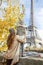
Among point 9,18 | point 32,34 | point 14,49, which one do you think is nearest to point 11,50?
point 14,49

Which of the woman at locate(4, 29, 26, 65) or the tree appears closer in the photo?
the woman at locate(4, 29, 26, 65)

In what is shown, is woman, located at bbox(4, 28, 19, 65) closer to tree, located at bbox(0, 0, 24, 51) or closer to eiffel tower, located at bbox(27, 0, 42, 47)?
eiffel tower, located at bbox(27, 0, 42, 47)

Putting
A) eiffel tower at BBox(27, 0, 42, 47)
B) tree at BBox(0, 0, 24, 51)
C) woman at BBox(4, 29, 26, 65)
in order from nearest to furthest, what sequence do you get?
woman at BBox(4, 29, 26, 65) → eiffel tower at BBox(27, 0, 42, 47) → tree at BBox(0, 0, 24, 51)

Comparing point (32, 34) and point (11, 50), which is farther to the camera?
point (32, 34)

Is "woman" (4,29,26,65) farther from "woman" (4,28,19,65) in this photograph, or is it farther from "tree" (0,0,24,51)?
"tree" (0,0,24,51)

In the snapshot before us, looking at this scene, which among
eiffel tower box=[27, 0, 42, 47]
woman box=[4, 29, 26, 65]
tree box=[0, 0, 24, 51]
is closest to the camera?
woman box=[4, 29, 26, 65]

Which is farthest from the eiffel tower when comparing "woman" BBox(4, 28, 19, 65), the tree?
"woman" BBox(4, 28, 19, 65)

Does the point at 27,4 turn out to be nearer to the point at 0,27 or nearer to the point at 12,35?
the point at 0,27

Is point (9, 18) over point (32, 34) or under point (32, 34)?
over

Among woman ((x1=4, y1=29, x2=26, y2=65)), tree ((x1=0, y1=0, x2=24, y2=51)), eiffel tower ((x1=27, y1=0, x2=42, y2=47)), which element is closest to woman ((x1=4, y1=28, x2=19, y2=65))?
woman ((x1=4, y1=29, x2=26, y2=65))

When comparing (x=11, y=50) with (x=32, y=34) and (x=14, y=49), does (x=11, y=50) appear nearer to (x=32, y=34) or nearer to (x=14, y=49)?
(x=14, y=49)

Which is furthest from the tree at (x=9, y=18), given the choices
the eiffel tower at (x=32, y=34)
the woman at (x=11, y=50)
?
the woman at (x=11, y=50)

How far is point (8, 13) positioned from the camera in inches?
225

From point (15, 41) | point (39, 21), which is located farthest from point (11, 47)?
point (39, 21)
